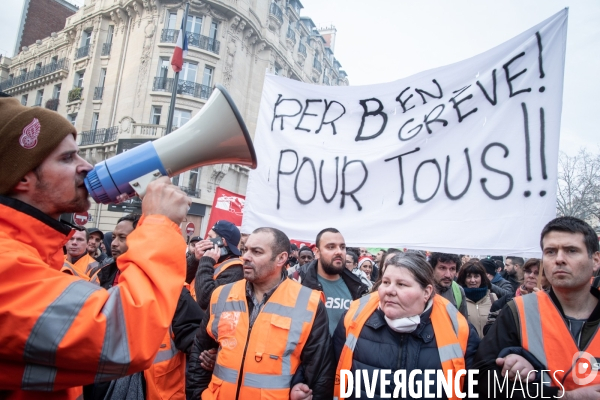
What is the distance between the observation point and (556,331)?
6.28 ft

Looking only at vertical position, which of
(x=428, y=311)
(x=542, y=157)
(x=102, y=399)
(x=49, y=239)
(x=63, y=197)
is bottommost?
(x=102, y=399)

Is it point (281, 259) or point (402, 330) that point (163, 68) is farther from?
point (402, 330)

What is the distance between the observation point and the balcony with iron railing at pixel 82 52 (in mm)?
26245

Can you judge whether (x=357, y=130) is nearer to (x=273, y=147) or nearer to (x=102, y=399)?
(x=273, y=147)

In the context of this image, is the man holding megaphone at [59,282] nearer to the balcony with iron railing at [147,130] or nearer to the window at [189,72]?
the balcony with iron railing at [147,130]

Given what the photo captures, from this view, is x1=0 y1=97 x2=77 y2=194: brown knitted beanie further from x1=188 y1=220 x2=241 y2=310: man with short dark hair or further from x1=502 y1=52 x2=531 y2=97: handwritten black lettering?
x1=502 y1=52 x2=531 y2=97: handwritten black lettering

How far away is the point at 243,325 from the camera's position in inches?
97.7

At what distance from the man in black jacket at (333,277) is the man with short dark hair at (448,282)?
30.2 inches

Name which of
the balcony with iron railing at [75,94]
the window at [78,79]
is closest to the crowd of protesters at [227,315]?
the balcony with iron railing at [75,94]

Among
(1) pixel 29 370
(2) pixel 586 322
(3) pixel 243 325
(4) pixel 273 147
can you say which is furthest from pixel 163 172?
(4) pixel 273 147

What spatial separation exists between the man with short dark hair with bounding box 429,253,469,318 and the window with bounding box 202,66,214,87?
2171 cm

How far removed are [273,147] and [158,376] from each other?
2.14 m

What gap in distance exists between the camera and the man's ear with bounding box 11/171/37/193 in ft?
3.89

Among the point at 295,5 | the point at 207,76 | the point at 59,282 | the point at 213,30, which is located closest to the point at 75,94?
the point at 207,76
